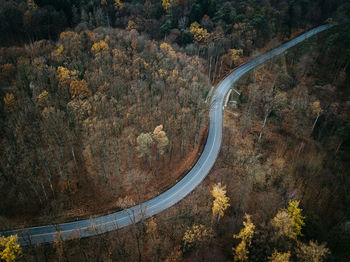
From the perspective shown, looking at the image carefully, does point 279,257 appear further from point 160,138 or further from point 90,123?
point 90,123

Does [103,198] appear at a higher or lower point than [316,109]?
lower

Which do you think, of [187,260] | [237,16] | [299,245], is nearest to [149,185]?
[187,260]

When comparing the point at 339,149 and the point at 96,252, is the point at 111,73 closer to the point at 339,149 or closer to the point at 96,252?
the point at 96,252

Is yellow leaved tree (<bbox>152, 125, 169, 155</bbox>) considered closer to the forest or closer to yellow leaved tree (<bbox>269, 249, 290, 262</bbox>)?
the forest

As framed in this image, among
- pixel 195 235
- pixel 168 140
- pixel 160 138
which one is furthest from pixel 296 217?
pixel 168 140

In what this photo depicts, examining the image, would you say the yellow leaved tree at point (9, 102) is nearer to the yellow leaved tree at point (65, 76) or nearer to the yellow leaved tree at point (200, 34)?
the yellow leaved tree at point (65, 76)

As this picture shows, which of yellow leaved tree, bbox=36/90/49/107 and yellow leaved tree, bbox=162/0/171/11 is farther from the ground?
yellow leaved tree, bbox=162/0/171/11

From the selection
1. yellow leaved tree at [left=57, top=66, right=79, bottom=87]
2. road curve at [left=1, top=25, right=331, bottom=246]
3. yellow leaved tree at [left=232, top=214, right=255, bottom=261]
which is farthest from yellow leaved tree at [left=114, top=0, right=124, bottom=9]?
yellow leaved tree at [left=232, top=214, right=255, bottom=261]

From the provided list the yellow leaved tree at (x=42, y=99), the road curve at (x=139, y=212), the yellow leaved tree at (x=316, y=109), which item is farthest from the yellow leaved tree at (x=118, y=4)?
the yellow leaved tree at (x=316, y=109)
